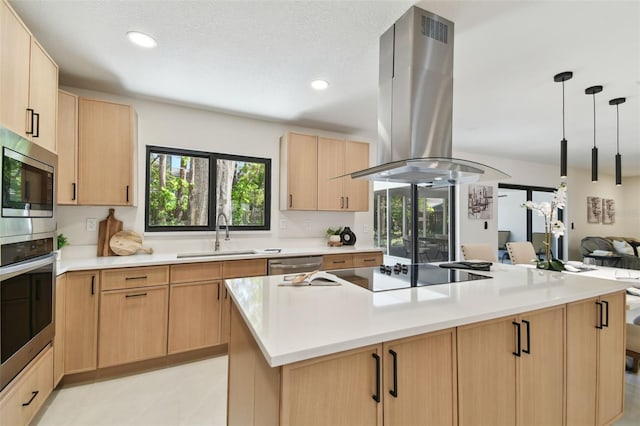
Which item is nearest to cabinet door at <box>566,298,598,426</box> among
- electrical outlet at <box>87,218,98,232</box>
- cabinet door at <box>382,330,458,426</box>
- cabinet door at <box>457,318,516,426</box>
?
cabinet door at <box>457,318,516,426</box>

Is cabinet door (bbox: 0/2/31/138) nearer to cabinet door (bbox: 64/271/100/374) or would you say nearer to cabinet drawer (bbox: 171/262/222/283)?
cabinet door (bbox: 64/271/100/374)

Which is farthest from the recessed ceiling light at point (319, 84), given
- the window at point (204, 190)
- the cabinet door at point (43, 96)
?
the cabinet door at point (43, 96)

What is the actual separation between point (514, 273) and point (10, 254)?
2.96 metres

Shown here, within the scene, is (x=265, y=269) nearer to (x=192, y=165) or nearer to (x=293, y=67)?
(x=192, y=165)

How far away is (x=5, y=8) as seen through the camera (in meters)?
1.48

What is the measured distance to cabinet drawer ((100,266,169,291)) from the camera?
2.37 m

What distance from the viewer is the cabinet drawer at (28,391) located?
1480mm

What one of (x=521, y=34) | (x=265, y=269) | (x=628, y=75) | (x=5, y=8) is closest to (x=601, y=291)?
Answer: (x=521, y=34)

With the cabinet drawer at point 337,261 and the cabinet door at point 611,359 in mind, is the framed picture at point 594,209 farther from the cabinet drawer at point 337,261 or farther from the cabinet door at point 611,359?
the cabinet drawer at point 337,261

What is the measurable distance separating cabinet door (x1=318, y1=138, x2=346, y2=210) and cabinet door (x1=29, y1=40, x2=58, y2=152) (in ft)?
7.89

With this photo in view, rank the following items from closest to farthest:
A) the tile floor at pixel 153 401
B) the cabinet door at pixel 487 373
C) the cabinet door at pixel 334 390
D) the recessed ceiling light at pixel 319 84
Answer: the cabinet door at pixel 334 390 → the cabinet door at pixel 487 373 → the tile floor at pixel 153 401 → the recessed ceiling light at pixel 319 84

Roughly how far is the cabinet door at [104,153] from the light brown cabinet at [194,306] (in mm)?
871

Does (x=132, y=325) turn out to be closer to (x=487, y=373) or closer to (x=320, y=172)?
(x=320, y=172)

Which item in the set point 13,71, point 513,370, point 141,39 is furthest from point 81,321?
point 513,370
